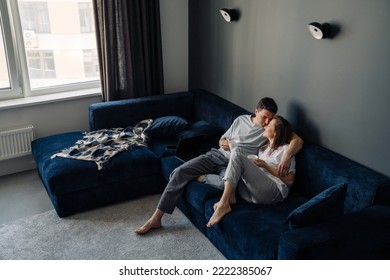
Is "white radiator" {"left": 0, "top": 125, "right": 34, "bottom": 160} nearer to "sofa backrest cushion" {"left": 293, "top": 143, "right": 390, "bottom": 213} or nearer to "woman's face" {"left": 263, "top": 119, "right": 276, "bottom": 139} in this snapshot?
"woman's face" {"left": 263, "top": 119, "right": 276, "bottom": 139}

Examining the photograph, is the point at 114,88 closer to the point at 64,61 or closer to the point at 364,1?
the point at 64,61

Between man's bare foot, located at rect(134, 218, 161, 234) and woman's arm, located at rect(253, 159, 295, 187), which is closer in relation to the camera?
woman's arm, located at rect(253, 159, 295, 187)

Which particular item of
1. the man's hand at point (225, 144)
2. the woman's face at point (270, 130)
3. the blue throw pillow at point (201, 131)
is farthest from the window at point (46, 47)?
the woman's face at point (270, 130)

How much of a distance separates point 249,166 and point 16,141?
2.36 metres

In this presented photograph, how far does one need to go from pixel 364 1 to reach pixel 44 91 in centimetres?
308

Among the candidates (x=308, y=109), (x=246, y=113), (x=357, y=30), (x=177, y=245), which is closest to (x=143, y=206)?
(x=177, y=245)

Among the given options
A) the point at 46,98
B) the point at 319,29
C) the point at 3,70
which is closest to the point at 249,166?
the point at 319,29

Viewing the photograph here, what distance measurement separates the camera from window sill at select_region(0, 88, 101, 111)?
4.07m

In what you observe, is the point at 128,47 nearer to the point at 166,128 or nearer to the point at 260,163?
the point at 166,128

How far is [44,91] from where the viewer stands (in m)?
4.37

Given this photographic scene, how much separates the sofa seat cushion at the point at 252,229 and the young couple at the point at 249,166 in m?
0.07

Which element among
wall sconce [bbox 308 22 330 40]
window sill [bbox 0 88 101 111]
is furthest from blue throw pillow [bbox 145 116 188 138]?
wall sconce [bbox 308 22 330 40]

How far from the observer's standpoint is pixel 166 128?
3984 millimetres

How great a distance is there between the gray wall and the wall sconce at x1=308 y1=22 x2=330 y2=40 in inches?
2.4
